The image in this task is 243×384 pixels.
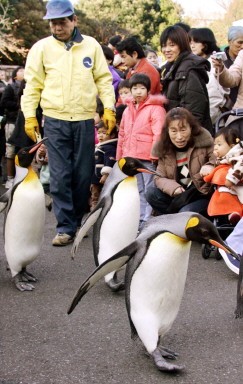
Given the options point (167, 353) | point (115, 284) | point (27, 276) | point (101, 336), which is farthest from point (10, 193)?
point (167, 353)

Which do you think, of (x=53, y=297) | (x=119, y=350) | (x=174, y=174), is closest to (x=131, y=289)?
(x=119, y=350)

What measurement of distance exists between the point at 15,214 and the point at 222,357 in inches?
67.1

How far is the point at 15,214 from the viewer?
4.08 meters

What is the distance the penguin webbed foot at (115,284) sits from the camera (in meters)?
3.91

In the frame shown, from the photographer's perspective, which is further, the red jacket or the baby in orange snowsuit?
the red jacket

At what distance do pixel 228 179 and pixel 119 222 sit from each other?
3.67 feet

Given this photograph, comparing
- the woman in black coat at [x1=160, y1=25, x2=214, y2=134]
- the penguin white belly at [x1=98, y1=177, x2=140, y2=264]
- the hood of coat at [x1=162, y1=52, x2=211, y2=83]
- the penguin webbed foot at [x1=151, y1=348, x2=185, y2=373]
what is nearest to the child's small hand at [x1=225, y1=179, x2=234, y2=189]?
the woman in black coat at [x1=160, y1=25, x2=214, y2=134]

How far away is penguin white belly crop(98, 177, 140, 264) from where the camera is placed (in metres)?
3.91

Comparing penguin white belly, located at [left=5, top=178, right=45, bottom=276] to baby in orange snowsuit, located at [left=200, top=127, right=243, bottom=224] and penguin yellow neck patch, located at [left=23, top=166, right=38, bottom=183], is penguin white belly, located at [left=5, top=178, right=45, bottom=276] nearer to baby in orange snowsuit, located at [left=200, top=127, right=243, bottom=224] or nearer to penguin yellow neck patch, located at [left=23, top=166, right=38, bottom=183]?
penguin yellow neck patch, located at [left=23, top=166, right=38, bottom=183]

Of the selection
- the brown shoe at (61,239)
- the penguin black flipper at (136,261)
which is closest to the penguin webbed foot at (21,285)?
the brown shoe at (61,239)

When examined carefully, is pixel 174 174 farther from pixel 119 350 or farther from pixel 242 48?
pixel 119 350

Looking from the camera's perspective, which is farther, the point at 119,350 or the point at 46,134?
the point at 46,134

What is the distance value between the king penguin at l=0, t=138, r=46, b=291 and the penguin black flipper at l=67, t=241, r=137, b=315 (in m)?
1.33

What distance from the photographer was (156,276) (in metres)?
2.82
